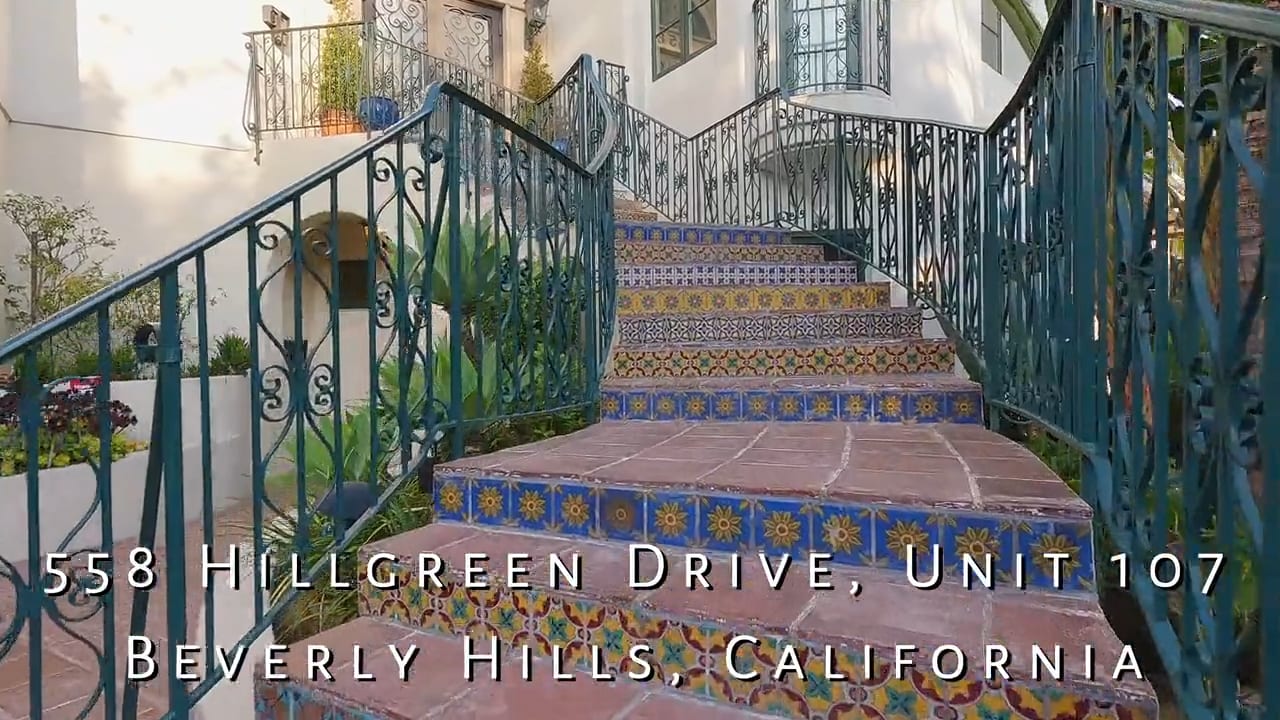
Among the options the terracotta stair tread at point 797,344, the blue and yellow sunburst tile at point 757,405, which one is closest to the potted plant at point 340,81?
the terracotta stair tread at point 797,344

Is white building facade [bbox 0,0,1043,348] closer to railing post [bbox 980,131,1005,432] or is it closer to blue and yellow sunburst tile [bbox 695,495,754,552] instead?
railing post [bbox 980,131,1005,432]

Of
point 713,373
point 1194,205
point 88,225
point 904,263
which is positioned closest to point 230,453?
point 88,225

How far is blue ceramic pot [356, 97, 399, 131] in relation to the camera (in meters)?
7.25

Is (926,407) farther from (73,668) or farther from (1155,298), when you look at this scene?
(73,668)

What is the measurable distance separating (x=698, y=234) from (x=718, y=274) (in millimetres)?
974

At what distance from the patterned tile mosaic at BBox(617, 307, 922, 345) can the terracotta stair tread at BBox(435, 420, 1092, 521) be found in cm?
92

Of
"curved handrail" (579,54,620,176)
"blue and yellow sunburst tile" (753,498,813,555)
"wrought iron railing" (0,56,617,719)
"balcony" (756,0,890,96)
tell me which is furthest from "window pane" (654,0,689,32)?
"blue and yellow sunburst tile" (753,498,813,555)

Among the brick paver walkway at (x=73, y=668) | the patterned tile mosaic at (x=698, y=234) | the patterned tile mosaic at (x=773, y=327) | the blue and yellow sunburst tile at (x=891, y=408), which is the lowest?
the brick paver walkway at (x=73, y=668)

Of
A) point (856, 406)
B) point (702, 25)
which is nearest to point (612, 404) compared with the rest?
point (856, 406)

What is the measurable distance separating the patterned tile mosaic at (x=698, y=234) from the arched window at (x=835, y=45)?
9.16ft

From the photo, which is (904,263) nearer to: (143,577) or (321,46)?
(143,577)

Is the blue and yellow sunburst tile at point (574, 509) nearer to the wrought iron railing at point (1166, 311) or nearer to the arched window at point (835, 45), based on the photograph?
the wrought iron railing at point (1166, 311)

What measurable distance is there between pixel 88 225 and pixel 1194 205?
8143mm

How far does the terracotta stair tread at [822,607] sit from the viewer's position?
122cm
